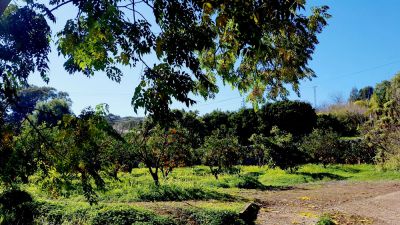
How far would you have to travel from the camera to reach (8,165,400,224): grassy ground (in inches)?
355

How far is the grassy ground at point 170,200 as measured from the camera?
902 cm

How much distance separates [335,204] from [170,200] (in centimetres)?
548

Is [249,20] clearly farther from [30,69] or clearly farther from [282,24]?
[30,69]

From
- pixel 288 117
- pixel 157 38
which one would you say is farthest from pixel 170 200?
pixel 288 117

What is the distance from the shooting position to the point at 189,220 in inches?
364

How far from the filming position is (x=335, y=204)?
1361cm

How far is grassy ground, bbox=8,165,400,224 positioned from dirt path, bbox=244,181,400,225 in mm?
1019

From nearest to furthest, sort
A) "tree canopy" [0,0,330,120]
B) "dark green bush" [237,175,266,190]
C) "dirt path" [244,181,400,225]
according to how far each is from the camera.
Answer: "tree canopy" [0,0,330,120], "dirt path" [244,181,400,225], "dark green bush" [237,175,266,190]

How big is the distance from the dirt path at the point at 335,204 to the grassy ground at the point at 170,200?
1.02 meters

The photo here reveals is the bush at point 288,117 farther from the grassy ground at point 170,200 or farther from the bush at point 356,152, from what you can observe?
the grassy ground at point 170,200

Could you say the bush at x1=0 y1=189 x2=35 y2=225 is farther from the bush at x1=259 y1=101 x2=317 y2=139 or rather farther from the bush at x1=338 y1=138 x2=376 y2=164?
the bush at x1=259 y1=101 x2=317 y2=139

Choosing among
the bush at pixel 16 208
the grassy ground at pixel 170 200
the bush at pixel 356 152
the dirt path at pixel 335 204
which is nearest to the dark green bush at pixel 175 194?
the grassy ground at pixel 170 200

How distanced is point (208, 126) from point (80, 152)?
111 ft

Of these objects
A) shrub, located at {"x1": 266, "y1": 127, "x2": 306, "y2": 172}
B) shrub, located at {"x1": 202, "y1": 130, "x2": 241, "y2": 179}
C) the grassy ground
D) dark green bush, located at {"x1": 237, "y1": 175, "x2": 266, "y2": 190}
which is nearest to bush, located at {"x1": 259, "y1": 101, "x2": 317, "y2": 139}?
shrub, located at {"x1": 266, "y1": 127, "x2": 306, "y2": 172}
